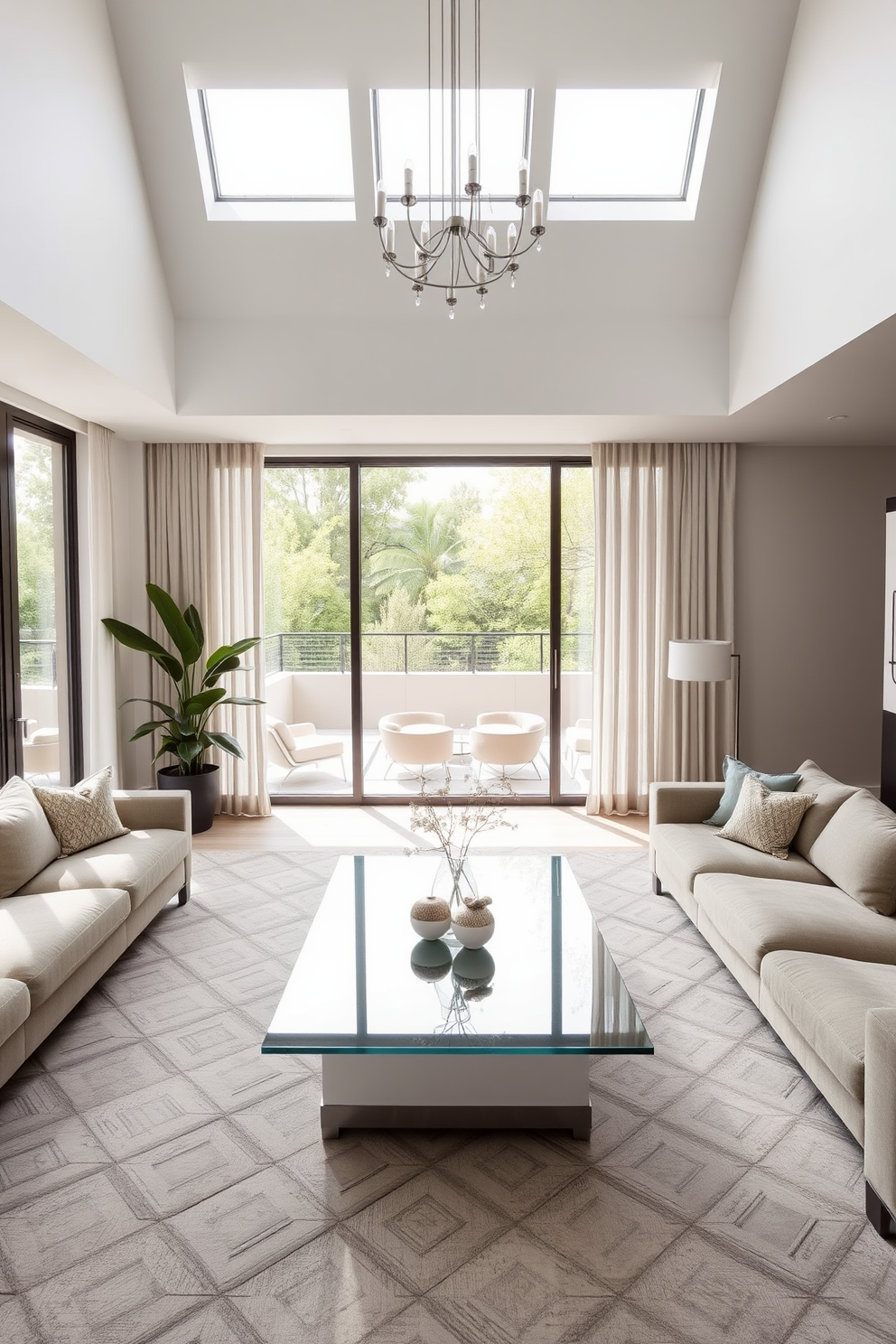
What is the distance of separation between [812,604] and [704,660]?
1.62 m

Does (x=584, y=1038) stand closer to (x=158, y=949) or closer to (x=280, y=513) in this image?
(x=158, y=949)

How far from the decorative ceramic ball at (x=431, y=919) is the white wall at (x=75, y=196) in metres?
2.66

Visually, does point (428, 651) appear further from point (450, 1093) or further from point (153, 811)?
point (450, 1093)

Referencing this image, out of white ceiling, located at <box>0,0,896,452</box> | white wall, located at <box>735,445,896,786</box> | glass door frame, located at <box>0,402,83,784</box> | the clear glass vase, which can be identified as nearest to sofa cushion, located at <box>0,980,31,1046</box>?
the clear glass vase

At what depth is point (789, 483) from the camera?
628cm

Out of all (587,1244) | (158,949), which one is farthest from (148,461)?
(587,1244)

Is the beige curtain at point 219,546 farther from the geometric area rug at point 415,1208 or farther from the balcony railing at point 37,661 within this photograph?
the geometric area rug at point 415,1208

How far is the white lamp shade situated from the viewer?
17.2ft

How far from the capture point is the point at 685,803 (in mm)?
4602

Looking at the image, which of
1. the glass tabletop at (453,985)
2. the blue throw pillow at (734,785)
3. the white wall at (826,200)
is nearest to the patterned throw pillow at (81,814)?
the glass tabletop at (453,985)

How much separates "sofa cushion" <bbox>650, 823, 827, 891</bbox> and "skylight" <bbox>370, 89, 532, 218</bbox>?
11.8ft

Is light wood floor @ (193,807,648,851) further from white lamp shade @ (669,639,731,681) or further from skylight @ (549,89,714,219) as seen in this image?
→ skylight @ (549,89,714,219)

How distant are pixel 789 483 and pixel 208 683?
4.40m

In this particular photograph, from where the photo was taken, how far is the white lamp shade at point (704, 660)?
5.25 meters
